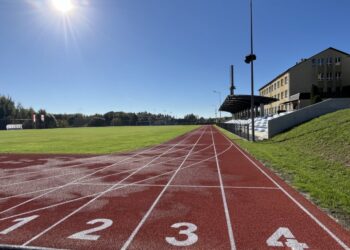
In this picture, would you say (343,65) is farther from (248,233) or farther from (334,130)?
(248,233)

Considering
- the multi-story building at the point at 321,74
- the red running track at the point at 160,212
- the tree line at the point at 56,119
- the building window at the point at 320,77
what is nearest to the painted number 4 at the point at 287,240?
the red running track at the point at 160,212

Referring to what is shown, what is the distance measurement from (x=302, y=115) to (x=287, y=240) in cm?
2386

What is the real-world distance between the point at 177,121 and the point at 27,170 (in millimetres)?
159301

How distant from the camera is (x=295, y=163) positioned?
1222 centimetres

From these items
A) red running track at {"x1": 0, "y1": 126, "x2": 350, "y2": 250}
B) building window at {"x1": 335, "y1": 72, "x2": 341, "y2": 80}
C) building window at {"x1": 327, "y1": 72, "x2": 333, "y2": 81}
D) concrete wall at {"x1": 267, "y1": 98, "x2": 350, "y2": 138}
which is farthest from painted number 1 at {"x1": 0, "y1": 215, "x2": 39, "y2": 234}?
building window at {"x1": 335, "y1": 72, "x2": 341, "y2": 80}

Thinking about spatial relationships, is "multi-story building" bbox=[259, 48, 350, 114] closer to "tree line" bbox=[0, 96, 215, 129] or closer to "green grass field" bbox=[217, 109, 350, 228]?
A: "green grass field" bbox=[217, 109, 350, 228]

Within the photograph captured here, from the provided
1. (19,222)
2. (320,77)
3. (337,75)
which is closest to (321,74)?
(320,77)

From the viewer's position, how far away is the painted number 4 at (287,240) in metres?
4.51

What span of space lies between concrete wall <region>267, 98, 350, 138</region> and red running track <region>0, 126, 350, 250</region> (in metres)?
15.2

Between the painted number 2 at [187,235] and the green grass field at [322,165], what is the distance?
124 inches

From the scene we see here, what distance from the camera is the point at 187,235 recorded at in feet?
16.2

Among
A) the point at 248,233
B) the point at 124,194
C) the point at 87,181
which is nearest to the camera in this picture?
the point at 248,233

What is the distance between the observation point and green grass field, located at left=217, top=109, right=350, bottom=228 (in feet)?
22.4

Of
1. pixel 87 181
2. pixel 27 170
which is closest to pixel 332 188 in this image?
pixel 87 181
